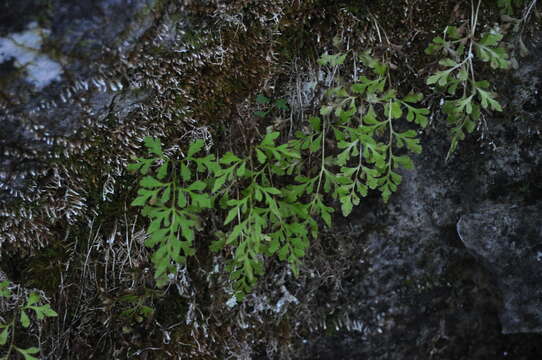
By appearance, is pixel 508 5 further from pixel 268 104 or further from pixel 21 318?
pixel 21 318

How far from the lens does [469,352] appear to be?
11.3ft

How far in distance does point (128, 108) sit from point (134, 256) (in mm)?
917

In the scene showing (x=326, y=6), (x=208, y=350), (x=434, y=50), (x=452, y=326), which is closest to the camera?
(x=434, y=50)

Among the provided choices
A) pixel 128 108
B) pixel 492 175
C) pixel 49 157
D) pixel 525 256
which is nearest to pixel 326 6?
pixel 128 108

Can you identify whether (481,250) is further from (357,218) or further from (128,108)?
(128,108)

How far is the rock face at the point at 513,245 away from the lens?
10.0 ft

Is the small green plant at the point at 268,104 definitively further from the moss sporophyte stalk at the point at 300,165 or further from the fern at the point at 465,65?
the fern at the point at 465,65

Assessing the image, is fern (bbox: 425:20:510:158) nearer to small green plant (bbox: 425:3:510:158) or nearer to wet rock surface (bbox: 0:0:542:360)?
small green plant (bbox: 425:3:510:158)

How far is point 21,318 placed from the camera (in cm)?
250

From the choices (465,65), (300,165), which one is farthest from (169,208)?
(465,65)

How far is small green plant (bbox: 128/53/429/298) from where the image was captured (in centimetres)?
242

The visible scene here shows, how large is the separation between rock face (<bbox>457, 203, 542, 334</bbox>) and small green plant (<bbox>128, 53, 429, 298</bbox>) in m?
0.89

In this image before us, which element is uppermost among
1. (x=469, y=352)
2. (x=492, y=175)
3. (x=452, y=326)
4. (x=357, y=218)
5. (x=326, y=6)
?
(x=326, y=6)

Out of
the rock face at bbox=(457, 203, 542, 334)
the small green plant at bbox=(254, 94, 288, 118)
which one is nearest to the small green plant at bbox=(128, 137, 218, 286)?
the small green plant at bbox=(254, 94, 288, 118)
